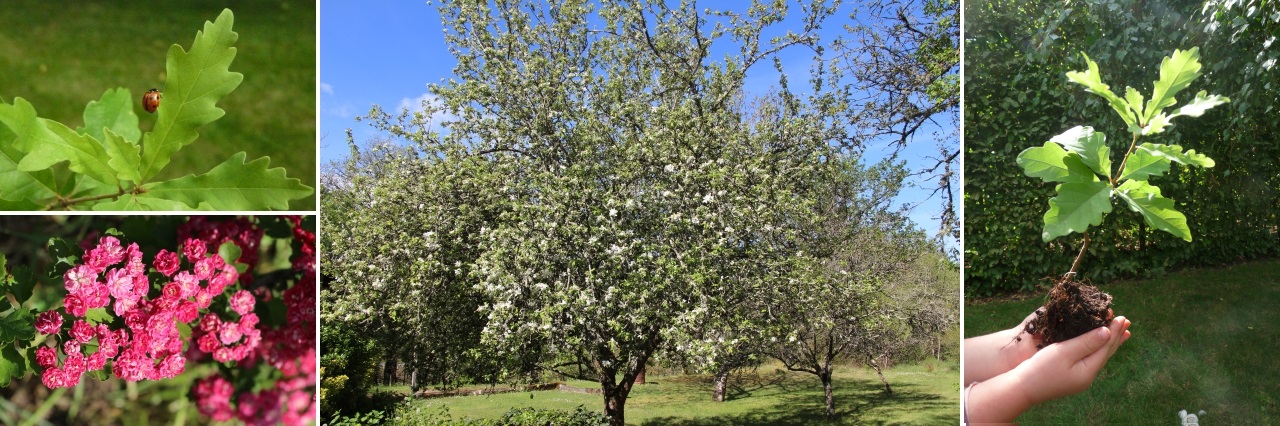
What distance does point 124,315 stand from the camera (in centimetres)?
86

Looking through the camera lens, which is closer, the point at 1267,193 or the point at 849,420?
the point at 1267,193

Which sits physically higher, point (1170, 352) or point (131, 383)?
point (131, 383)

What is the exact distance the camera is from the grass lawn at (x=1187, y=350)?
99.8 inches

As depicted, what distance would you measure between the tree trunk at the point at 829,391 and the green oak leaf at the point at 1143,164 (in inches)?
113

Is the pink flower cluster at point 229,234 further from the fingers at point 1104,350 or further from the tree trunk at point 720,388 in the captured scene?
the tree trunk at point 720,388

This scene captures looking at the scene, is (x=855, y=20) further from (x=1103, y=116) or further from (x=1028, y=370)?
(x=1028, y=370)

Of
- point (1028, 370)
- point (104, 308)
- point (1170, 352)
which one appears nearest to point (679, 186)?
point (1028, 370)

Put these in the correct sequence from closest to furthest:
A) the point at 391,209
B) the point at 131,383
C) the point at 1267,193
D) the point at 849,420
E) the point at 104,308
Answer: the point at 104,308 < the point at 131,383 < the point at 1267,193 < the point at 391,209 < the point at 849,420

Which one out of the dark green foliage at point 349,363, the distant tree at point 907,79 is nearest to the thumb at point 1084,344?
the distant tree at point 907,79

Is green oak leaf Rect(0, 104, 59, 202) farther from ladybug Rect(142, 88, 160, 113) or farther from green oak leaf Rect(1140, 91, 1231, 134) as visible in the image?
green oak leaf Rect(1140, 91, 1231, 134)

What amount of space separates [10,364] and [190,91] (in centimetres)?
49

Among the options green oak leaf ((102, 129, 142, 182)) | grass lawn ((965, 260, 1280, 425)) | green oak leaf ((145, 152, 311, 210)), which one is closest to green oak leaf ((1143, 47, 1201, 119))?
green oak leaf ((145, 152, 311, 210))

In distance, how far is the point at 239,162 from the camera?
68cm

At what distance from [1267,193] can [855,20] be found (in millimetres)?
1952
